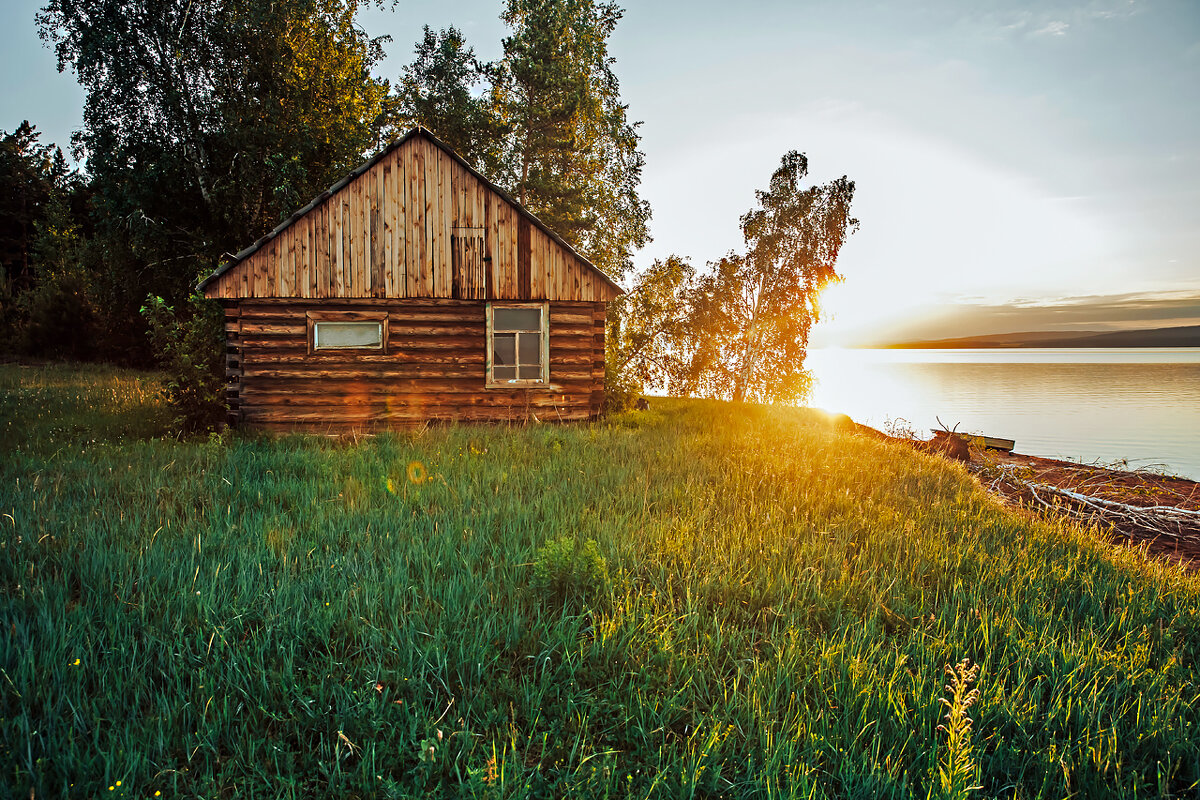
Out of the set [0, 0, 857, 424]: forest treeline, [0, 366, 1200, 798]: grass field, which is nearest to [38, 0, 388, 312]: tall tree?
[0, 0, 857, 424]: forest treeline

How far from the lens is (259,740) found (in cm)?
241

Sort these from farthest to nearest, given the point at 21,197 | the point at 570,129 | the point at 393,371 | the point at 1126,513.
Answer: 1. the point at 21,197
2. the point at 570,129
3. the point at 393,371
4. the point at 1126,513

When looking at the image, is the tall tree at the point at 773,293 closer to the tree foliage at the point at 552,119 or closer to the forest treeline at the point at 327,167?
the forest treeline at the point at 327,167

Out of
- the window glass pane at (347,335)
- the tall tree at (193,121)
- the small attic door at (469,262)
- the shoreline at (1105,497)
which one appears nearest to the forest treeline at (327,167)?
the tall tree at (193,121)

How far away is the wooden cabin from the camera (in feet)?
38.1

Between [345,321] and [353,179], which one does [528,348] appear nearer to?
[345,321]

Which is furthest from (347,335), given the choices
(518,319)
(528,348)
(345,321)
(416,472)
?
(416,472)

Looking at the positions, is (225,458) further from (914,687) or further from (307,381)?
(914,687)

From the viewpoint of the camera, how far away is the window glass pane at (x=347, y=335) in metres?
12.0

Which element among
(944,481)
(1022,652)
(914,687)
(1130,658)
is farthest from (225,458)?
(944,481)

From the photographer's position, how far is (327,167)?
752 inches

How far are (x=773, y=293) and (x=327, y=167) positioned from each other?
63.4 ft

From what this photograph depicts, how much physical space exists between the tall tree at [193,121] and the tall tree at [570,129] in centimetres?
730

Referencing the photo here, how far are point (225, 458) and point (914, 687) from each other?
902 centimetres
